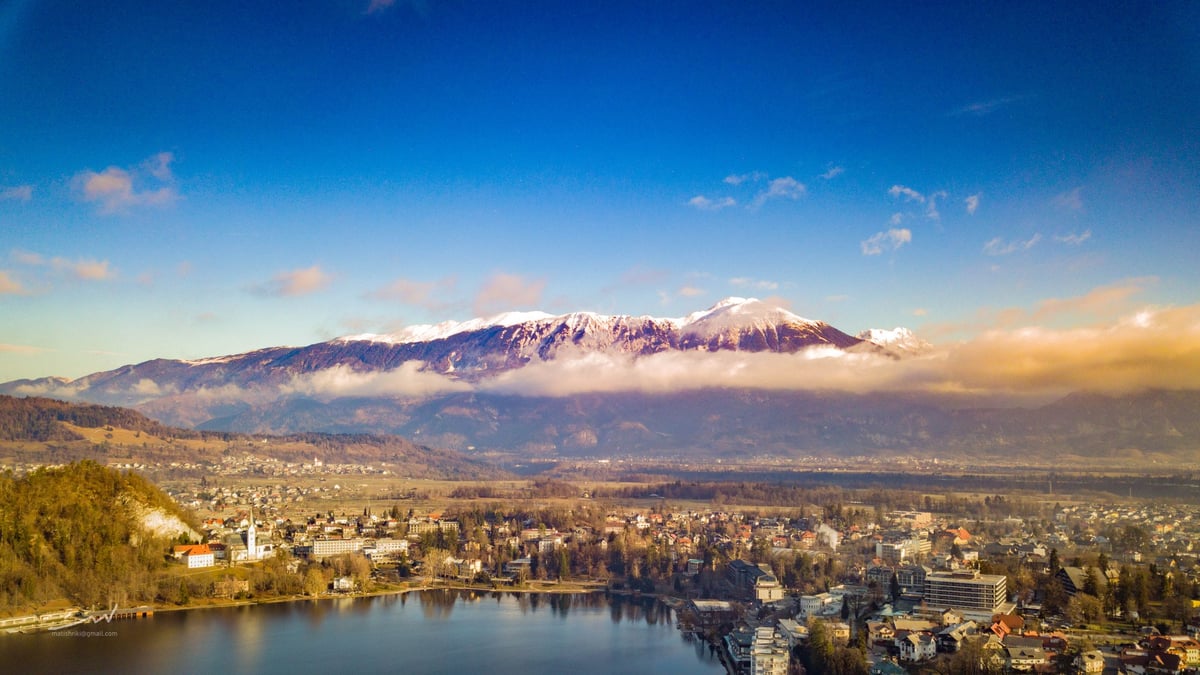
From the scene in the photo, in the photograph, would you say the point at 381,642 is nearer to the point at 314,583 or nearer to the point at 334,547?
the point at 314,583

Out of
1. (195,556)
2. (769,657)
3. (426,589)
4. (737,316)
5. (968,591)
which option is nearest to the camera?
(769,657)

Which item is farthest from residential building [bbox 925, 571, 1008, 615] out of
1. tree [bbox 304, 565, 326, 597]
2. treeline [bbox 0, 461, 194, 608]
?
treeline [bbox 0, 461, 194, 608]

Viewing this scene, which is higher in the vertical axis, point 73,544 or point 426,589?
point 73,544

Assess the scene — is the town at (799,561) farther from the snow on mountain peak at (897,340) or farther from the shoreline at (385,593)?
the snow on mountain peak at (897,340)

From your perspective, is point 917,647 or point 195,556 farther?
point 195,556

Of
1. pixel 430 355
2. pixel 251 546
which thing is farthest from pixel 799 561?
pixel 430 355

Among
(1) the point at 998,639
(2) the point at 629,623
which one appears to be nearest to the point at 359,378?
(2) the point at 629,623
